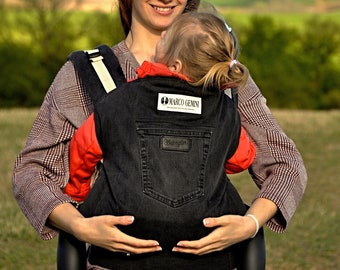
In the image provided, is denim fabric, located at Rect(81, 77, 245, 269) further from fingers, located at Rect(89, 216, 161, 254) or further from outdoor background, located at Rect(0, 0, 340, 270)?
outdoor background, located at Rect(0, 0, 340, 270)

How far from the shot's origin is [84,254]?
2.53 metres

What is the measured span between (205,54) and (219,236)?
529 millimetres

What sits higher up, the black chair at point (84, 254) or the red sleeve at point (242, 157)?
the red sleeve at point (242, 157)

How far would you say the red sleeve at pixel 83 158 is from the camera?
8.00 feet

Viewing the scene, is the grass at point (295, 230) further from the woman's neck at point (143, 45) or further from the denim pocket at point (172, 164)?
the denim pocket at point (172, 164)

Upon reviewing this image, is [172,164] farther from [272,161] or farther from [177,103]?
[272,161]

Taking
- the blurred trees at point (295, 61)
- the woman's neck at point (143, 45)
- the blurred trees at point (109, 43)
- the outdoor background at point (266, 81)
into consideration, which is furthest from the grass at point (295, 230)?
the blurred trees at point (295, 61)

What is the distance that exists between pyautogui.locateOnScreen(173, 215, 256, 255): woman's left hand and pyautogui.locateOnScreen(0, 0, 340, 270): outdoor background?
80 centimetres

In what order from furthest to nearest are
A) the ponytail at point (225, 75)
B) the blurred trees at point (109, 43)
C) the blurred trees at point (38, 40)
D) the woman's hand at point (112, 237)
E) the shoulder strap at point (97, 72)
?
the blurred trees at point (109, 43) < the blurred trees at point (38, 40) < the shoulder strap at point (97, 72) < the ponytail at point (225, 75) < the woman's hand at point (112, 237)

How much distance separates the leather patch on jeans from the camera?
2367 millimetres

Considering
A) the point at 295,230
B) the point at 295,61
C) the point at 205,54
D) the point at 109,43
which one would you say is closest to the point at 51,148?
the point at 205,54

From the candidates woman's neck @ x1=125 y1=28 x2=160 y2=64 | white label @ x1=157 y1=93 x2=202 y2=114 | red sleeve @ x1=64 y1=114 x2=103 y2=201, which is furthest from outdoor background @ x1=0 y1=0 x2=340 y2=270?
red sleeve @ x1=64 y1=114 x2=103 y2=201

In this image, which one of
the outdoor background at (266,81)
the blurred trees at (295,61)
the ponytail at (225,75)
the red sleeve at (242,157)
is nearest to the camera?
the ponytail at (225,75)

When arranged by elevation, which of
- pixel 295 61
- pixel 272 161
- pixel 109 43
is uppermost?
pixel 272 161
